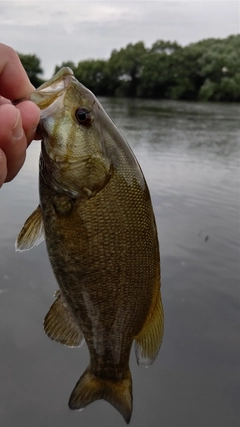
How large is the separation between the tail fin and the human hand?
1.28 m

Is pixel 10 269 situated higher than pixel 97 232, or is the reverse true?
pixel 97 232

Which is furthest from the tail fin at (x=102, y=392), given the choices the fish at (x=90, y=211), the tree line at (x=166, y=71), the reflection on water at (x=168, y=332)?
the tree line at (x=166, y=71)

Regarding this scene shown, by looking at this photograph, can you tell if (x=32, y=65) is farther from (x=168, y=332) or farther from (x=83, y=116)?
(x=83, y=116)

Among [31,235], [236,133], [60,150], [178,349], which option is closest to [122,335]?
[31,235]

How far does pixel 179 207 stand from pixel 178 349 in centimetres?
564

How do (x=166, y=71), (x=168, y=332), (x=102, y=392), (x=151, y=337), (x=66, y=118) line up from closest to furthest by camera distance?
(x=66, y=118), (x=151, y=337), (x=102, y=392), (x=168, y=332), (x=166, y=71)

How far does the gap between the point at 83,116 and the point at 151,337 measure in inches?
47.5

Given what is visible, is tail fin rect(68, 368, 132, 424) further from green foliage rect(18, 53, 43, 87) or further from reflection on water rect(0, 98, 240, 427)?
green foliage rect(18, 53, 43, 87)

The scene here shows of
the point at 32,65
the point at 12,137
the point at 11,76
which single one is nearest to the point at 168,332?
the point at 11,76

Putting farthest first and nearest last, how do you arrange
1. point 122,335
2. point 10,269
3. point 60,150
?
point 10,269, point 122,335, point 60,150

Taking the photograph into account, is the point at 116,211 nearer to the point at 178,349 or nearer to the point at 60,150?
the point at 60,150

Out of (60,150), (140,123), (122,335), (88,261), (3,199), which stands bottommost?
(140,123)

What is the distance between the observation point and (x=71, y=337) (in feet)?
8.38

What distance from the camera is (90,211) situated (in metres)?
2.23
